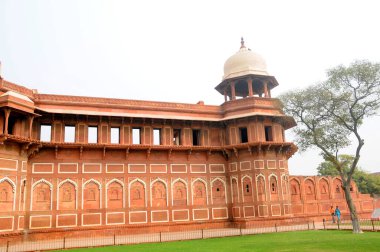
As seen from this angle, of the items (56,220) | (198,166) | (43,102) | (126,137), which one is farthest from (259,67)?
(56,220)

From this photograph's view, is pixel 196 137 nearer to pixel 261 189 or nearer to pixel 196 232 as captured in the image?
pixel 261 189

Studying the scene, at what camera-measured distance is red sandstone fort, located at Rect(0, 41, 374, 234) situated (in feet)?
64.7

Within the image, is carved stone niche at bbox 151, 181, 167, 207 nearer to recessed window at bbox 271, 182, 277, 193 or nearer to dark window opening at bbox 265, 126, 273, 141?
recessed window at bbox 271, 182, 277, 193

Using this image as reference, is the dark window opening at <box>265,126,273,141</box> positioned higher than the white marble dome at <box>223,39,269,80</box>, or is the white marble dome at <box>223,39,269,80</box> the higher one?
the white marble dome at <box>223,39,269,80</box>

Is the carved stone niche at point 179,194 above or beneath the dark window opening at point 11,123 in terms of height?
beneath

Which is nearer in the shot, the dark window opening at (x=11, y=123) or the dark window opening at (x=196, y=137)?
the dark window opening at (x=11, y=123)

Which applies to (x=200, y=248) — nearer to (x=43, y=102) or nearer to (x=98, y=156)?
(x=98, y=156)

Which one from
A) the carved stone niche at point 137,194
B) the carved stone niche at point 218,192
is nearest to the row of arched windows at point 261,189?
the carved stone niche at point 218,192

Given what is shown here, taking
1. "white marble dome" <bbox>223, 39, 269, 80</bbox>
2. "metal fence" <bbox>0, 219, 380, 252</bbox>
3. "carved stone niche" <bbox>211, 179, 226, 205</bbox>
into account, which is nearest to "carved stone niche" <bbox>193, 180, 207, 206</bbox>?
"carved stone niche" <bbox>211, 179, 226, 205</bbox>

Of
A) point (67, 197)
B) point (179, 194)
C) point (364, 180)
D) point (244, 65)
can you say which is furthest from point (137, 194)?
point (364, 180)

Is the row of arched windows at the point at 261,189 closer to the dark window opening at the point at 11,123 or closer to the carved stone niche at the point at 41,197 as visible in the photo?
the carved stone niche at the point at 41,197

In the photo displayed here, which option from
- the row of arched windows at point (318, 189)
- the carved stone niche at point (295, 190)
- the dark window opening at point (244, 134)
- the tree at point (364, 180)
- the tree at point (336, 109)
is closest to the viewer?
the tree at point (336, 109)

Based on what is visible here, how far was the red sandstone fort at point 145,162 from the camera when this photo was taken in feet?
64.7

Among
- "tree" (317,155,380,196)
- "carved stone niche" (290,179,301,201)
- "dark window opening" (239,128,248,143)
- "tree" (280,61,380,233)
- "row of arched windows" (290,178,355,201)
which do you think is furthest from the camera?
"tree" (317,155,380,196)
